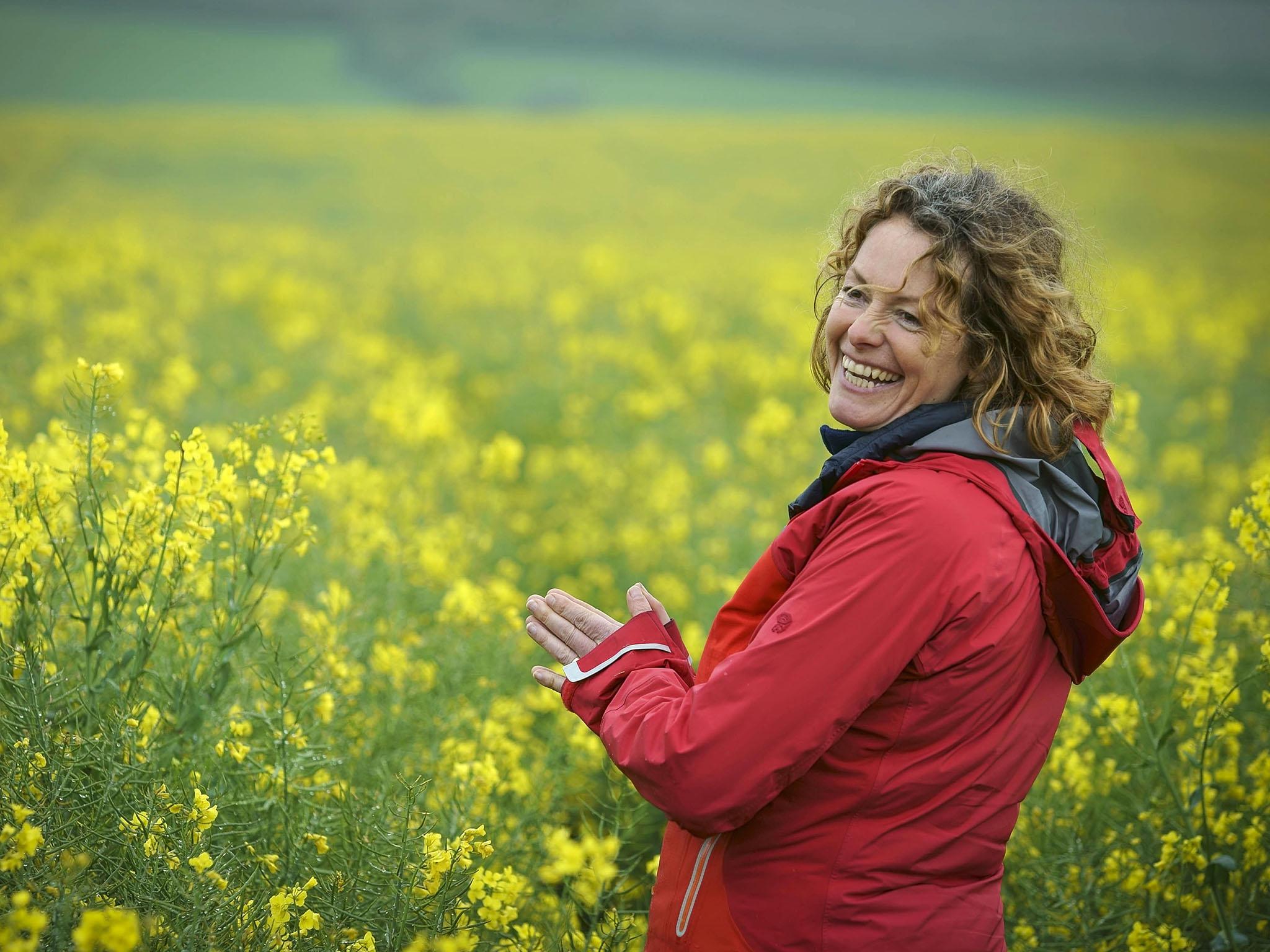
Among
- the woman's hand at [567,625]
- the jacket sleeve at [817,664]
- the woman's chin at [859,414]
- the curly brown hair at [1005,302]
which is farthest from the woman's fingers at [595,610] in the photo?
the curly brown hair at [1005,302]

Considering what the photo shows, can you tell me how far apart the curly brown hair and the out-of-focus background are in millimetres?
207

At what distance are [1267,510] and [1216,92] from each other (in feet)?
72.1

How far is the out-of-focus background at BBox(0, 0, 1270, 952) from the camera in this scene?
197cm

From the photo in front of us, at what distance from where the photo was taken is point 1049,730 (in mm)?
1600

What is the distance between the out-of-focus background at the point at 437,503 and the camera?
1.97m

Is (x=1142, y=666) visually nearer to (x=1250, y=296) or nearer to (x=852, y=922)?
(x=852, y=922)

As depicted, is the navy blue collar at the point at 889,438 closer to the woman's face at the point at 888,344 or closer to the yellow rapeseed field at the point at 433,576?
the woman's face at the point at 888,344

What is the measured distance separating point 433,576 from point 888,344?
2433 millimetres

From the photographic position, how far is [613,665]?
158 centimetres

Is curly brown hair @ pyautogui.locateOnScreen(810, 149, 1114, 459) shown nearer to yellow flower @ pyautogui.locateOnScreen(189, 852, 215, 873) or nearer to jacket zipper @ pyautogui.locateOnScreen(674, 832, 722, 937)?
jacket zipper @ pyautogui.locateOnScreen(674, 832, 722, 937)

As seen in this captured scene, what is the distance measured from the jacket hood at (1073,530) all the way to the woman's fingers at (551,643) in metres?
0.60

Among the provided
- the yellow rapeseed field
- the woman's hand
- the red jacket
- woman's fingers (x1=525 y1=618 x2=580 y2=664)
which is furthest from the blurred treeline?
woman's fingers (x1=525 y1=618 x2=580 y2=664)

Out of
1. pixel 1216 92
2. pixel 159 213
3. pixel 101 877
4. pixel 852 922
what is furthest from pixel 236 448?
pixel 1216 92

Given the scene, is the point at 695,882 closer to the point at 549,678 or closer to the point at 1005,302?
the point at 549,678
